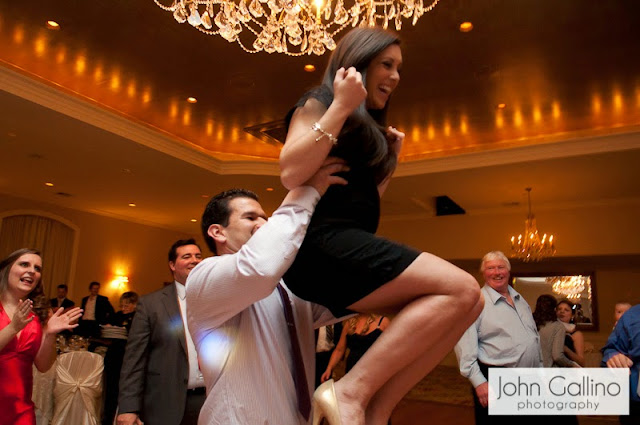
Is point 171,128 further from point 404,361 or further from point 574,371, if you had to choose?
point 404,361

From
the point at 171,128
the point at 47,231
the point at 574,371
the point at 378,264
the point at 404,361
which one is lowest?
the point at 574,371

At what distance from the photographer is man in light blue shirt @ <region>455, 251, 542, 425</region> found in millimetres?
3307

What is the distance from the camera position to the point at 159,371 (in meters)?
2.60

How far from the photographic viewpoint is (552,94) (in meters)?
6.51

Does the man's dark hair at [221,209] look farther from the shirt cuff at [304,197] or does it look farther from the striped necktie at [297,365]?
the shirt cuff at [304,197]

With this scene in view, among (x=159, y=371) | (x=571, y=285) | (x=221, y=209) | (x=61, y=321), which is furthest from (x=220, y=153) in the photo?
(x=571, y=285)

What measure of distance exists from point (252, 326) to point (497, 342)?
2498 millimetres

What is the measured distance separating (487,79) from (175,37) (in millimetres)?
3593

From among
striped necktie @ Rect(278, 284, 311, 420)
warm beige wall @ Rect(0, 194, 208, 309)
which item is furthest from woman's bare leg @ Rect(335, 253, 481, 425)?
warm beige wall @ Rect(0, 194, 208, 309)

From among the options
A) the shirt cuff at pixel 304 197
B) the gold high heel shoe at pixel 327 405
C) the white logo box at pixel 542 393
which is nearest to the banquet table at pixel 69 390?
the white logo box at pixel 542 393

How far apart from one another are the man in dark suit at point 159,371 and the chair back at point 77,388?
162 cm

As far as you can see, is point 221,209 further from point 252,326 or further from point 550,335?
point 550,335

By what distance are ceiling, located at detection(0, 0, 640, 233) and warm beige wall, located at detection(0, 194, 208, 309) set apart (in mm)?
1956

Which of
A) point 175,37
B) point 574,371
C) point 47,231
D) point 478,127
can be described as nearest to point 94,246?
point 47,231
